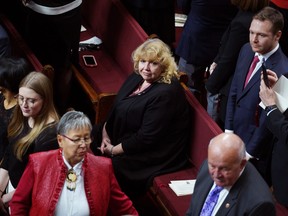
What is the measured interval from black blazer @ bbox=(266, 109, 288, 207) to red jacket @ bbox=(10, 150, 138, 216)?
0.95 meters

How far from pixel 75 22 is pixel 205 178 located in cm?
222

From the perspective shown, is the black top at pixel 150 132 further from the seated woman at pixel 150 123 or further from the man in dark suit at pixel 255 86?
the man in dark suit at pixel 255 86

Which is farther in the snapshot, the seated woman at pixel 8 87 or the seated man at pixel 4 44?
the seated man at pixel 4 44

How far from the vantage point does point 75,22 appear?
5.23 m

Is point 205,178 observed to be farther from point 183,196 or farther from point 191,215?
point 183,196

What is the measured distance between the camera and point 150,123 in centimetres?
444

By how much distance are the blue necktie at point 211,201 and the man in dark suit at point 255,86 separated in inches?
37.3

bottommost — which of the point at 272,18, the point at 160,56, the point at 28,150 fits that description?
the point at 28,150

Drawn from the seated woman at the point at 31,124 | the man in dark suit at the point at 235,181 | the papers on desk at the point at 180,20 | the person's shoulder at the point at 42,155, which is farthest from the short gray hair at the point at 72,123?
the papers on desk at the point at 180,20

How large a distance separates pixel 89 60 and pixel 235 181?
2909 millimetres

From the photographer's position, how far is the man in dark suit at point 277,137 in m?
3.73

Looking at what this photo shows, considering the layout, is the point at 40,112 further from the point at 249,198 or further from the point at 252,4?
the point at 252,4

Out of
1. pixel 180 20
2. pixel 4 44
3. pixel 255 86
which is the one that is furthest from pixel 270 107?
pixel 180 20

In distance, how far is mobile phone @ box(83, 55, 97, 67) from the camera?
5832 mm
